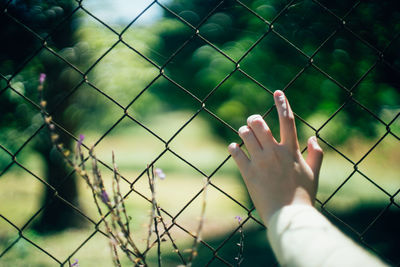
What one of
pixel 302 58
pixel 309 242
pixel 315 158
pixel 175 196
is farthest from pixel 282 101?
pixel 175 196

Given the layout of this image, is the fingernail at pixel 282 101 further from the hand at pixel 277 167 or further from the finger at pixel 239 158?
the finger at pixel 239 158

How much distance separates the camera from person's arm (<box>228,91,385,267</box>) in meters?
0.86

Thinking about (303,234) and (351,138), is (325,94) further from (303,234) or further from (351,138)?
(303,234)

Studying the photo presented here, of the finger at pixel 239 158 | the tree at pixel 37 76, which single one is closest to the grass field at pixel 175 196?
the tree at pixel 37 76

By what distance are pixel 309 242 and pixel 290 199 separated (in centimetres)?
15

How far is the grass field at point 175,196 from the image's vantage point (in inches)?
142

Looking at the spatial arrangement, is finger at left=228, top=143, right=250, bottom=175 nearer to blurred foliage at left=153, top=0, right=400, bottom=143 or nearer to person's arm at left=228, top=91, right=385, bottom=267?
person's arm at left=228, top=91, right=385, bottom=267

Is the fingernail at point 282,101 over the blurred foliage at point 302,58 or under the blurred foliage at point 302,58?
over

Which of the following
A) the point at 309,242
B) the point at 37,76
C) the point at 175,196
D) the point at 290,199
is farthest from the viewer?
the point at 175,196

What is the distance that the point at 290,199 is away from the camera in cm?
101

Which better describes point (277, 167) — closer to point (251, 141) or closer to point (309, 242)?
point (251, 141)

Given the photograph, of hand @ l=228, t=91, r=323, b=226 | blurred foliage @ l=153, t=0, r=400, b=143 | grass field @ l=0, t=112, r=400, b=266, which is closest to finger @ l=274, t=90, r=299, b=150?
hand @ l=228, t=91, r=323, b=226

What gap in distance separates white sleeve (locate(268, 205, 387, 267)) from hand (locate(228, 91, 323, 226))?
1.6 inches

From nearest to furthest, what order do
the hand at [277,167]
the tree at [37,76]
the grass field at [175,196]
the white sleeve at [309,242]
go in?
the white sleeve at [309,242] → the hand at [277,167] → the tree at [37,76] → the grass field at [175,196]
